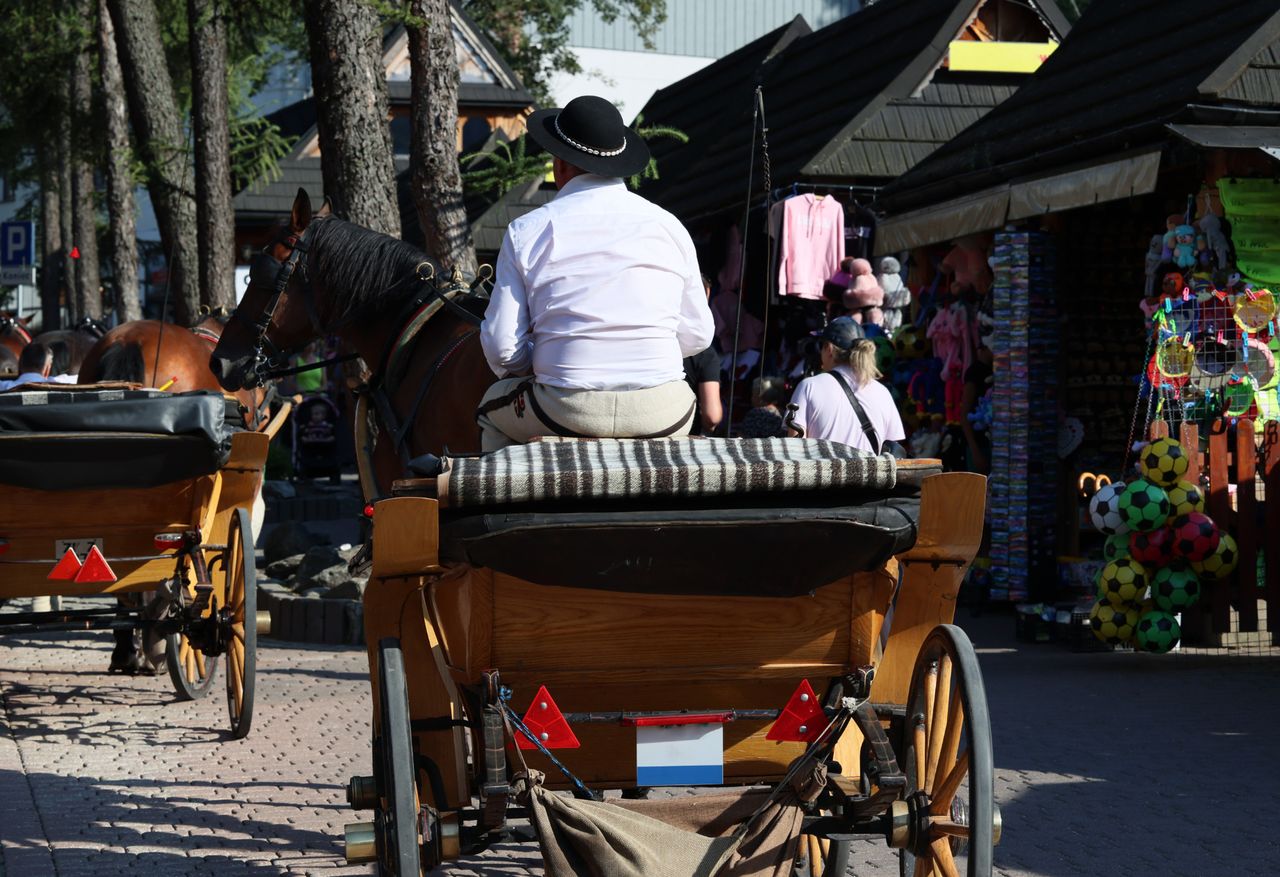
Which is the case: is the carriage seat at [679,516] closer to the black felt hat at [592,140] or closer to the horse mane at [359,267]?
the black felt hat at [592,140]

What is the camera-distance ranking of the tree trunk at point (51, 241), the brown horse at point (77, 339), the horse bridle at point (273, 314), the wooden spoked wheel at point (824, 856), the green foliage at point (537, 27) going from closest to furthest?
the wooden spoked wheel at point (824, 856) → the horse bridle at point (273, 314) → the brown horse at point (77, 339) → the tree trunk at point (51, 241) → the green foliage at point (537, 27)

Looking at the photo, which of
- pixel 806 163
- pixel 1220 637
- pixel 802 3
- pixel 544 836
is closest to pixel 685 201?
pixel 806 163

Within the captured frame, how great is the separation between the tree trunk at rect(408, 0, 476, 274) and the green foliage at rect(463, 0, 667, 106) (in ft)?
109

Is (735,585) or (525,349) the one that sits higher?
(525,349)

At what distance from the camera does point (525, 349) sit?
16.1 feet

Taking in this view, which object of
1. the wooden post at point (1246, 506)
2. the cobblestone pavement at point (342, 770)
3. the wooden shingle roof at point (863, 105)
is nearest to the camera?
the cobblestone pavement at point (342, 770)

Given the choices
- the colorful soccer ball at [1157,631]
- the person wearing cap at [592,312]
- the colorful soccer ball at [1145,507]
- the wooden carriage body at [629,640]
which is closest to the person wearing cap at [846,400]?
the colorful soccer ball at [1145,507]

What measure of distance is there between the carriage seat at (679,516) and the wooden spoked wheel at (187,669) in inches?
200

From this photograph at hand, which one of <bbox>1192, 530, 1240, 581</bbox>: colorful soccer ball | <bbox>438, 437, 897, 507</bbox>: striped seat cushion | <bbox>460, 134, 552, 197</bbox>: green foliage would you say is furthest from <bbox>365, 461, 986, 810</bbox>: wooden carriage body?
<bbox>460, 134, 552, 197</bbox>: green foliage

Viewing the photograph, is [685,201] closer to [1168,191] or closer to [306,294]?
[1168,191]

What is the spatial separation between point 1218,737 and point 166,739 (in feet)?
15.7

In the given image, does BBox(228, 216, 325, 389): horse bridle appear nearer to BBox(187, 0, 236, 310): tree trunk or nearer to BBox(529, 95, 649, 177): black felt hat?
BBox(529, 95, 649, 177): black felt hat

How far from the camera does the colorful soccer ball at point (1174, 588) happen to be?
957 centimetres

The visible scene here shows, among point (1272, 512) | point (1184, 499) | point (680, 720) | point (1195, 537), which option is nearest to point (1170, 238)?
point (1184, 499)
